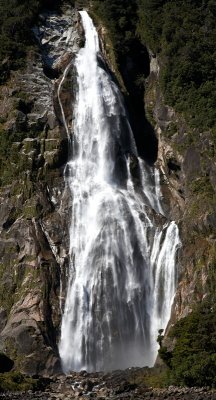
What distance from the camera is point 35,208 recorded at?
60.8m

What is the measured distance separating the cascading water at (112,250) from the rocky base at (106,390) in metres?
5.32

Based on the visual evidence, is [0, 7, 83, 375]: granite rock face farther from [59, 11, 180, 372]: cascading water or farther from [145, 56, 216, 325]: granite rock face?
[145, 56, 216, 325]: granite rock face

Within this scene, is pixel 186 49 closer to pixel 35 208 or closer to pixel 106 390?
pixel 35 208

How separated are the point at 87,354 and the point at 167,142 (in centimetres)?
2329

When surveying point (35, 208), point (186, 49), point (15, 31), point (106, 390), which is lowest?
point (106, 390)

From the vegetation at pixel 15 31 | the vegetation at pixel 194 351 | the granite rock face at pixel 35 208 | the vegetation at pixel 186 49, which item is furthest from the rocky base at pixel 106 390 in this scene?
the vegetation at pixel 15 31

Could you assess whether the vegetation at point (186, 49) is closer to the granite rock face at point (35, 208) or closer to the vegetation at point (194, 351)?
the granite rock face at point (35, 208)

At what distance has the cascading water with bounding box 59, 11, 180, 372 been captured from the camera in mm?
53875

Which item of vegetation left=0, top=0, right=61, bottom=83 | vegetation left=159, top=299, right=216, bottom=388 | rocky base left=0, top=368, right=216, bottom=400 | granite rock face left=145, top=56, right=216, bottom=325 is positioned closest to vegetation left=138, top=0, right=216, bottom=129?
granite rock face left=145, top=56, right=216, bottom=325

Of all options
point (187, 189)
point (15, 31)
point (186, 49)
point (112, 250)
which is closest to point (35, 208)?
point (112, 250)

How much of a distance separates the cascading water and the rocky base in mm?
→ 5320

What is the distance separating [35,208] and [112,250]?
25.6 feet

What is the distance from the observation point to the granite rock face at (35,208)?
5310 centimetres

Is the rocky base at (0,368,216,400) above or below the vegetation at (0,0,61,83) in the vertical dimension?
below
